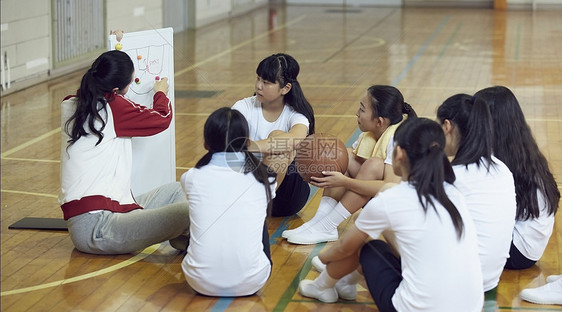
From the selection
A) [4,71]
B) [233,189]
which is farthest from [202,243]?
[4,71]

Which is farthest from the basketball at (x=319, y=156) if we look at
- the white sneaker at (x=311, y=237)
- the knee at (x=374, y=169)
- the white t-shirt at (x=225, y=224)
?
the white t-shirt at (x=225, y=224)

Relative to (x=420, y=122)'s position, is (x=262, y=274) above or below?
below

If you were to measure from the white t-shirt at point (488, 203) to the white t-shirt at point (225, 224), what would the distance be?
791 millimetres

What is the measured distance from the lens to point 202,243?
3.23 meters

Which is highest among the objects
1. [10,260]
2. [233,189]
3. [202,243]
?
[233,189]

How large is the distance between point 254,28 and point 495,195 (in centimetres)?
1084

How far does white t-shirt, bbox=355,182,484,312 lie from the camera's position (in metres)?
2.82

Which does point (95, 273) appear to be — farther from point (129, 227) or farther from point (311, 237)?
point (311, 237)

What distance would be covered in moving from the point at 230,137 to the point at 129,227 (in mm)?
792

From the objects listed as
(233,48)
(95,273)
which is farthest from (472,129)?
(233,48)

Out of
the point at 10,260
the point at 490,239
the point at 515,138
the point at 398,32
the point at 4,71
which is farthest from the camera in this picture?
the point at 398,32

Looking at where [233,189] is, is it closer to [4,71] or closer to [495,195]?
[495,195]

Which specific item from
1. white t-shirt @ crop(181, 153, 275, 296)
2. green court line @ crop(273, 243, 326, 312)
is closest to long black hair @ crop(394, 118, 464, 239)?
white t-shirt @ crop(181, 153, 275, 296)

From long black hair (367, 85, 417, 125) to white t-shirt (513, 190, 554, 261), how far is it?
0.77 meters
